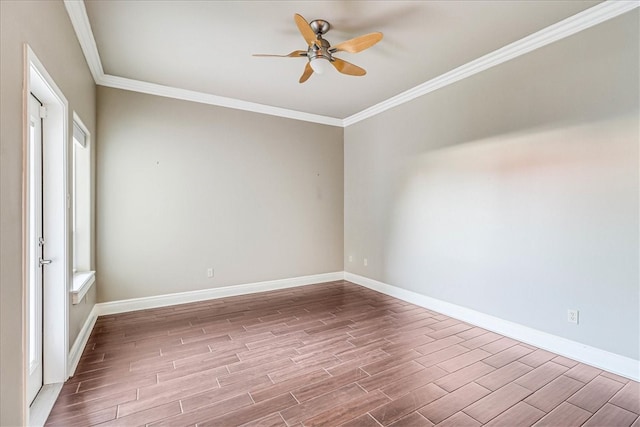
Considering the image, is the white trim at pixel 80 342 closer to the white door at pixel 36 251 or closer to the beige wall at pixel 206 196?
the white door at pixel 36 251

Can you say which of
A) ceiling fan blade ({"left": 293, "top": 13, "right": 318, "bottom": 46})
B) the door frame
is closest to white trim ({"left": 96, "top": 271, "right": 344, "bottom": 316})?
the door frame

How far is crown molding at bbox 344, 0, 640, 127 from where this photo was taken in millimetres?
2413

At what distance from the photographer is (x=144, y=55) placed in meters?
3.24

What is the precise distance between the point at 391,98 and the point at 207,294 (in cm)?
396

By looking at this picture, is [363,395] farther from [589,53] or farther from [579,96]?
[589,53]

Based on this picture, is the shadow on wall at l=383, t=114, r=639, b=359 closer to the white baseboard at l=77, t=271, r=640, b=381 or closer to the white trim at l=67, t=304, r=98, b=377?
the white baseboard at l=77, t=271, r=640, b=381

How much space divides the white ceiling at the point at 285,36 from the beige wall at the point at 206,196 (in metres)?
0.58

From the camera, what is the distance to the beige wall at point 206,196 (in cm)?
383

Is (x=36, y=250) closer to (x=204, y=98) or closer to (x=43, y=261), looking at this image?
(x=43, y=261)

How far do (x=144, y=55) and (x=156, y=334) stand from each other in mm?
2986

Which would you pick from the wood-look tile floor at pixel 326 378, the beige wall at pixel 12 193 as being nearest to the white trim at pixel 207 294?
the wood-look tile floor at pixel 326 378

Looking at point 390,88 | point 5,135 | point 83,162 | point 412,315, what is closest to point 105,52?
point 83,162

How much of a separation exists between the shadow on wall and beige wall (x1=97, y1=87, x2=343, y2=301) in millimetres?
1910

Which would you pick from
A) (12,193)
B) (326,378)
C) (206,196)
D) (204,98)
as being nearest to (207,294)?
(206,196)
